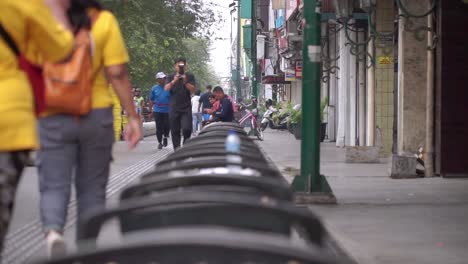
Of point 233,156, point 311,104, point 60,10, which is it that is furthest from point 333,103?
point 233,156

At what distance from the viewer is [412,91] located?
17594 mm

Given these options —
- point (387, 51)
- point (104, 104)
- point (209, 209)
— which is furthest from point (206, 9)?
point (209, 209)

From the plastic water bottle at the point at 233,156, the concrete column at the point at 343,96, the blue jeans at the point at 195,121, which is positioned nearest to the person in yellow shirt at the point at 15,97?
the plastic water bottle at the point at 233,156

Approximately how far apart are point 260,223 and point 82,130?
2.48 m

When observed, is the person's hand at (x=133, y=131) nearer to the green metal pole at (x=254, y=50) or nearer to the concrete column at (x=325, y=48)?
the concrete column at (x=325, y=48)

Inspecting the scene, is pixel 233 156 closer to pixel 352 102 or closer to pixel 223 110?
pixel 223 110

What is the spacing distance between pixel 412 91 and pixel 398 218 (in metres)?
7.47

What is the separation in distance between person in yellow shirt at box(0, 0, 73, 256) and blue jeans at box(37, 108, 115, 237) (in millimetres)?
1424

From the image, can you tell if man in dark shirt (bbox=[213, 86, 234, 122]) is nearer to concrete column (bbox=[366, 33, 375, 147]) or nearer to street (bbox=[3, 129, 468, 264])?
concrete column (bbox=[366, 33, 375, 147])

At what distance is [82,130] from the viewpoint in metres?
6.18

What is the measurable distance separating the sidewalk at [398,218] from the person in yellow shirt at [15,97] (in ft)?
11.6

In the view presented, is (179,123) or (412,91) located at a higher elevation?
(412,91)

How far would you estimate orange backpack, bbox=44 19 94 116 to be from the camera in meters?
5.84

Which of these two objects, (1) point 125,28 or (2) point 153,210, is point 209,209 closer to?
(2) point 153,210
